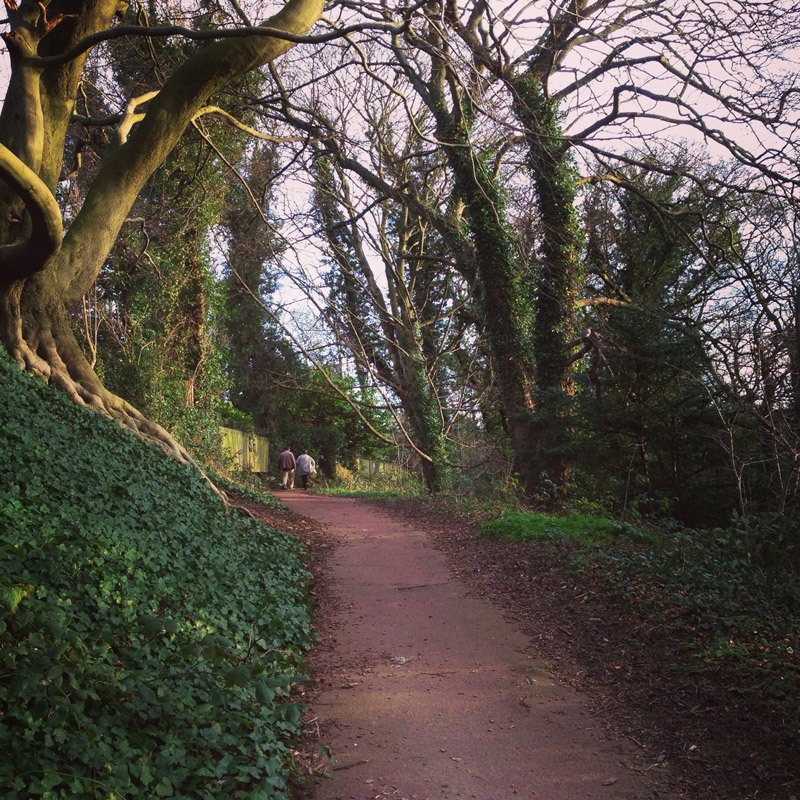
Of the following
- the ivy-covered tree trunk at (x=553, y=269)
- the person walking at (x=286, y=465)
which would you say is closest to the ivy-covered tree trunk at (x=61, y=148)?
the ivy-covered tree trunk at (x=553, y=269)

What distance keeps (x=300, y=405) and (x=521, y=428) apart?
67.6 feet

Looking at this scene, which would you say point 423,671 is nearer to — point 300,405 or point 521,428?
point 521,428

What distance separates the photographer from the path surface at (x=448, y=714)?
11.9 feet

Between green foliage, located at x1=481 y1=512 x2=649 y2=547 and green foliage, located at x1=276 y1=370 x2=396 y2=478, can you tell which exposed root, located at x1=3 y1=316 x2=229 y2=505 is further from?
green foliage, located at x1=276 y1=370 x2=396 y2=478

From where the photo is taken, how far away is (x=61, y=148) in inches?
359

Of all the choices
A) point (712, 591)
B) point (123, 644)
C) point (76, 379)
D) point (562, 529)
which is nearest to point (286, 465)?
point (76, 379)

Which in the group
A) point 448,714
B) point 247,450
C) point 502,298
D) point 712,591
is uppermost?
point 502,298

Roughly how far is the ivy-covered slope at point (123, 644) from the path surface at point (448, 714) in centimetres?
44

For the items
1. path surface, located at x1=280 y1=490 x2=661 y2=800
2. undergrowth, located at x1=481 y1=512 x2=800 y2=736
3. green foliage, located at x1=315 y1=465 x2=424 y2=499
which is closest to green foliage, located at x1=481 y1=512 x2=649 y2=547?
undergrowth, located at x1=481 y1=512 x2=800 y2=736

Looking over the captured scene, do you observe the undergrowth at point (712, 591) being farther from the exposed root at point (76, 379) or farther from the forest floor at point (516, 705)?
the exposed root at point (76, 379)

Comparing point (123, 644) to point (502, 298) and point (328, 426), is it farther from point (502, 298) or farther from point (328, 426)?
point (328, 426)

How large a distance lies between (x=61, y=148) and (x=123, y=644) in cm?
785

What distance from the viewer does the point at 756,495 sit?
32.3 feet

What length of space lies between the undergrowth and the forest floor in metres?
0.20
